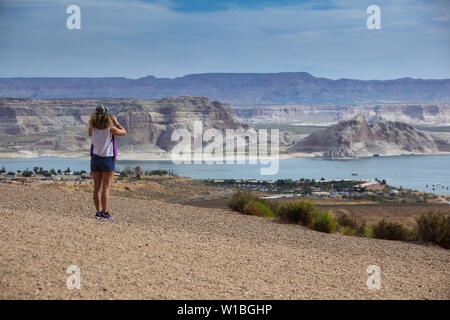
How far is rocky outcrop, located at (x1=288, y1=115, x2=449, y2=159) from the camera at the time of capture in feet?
380

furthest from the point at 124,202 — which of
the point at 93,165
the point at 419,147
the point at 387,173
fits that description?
the point at 419,147

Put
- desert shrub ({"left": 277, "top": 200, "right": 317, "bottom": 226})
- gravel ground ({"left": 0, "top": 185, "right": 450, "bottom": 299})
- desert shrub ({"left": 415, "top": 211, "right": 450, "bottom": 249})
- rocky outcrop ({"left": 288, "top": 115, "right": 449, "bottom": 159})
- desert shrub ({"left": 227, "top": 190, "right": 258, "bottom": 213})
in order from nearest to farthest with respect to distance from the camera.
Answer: gravel ground ({"left": 0, "top": 185, "right": 450, "bottom": 299}) < desert shrub ({"left": 415, "top": 211, "right": 450, "bottom": 249}) < desert shrub ({"left": 277, "top": 200, "right": 317, "bottom": 226}) < desert shrub ({"left": 227, "top": 190, "right": 258, "bottom": 213}) < rocky outcrop ({"left": 288, "top": 115, "right": 449, "bottom": 159})

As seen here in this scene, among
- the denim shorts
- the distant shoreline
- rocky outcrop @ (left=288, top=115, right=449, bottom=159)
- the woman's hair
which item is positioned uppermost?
the woman's hair

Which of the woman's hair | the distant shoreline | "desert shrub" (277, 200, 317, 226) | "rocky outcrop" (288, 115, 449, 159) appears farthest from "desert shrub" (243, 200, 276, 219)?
"rocky outcrop" (288, 115, 449, 159)

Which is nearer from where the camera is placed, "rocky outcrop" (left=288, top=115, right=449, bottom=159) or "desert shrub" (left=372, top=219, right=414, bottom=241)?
"desert shrub" (left=372, top=219, right=414, bottom=241)

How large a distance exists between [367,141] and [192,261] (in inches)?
4730

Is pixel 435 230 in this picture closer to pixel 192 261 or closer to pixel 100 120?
pixel 192 261

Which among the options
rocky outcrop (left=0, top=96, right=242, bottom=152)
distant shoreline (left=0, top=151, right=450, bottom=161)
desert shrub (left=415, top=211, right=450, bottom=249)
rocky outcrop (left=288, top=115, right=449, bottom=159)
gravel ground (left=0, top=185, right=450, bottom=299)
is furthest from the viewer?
rocky outcrop (left=0, top=96, right=242, bottom=152)

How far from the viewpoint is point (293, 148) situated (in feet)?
396

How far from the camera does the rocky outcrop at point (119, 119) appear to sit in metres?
123

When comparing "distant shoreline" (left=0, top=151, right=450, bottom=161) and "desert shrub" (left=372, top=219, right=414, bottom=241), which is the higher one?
"desert shrub" (left=372, top=219, right=414, bottom=241)

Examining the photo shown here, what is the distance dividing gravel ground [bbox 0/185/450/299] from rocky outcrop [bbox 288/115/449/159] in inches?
4215

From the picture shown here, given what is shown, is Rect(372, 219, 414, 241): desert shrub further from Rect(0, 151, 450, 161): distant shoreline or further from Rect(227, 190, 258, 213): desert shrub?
Rect(0, 151, 450, 161): distant shoreline

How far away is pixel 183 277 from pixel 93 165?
2438 mm
